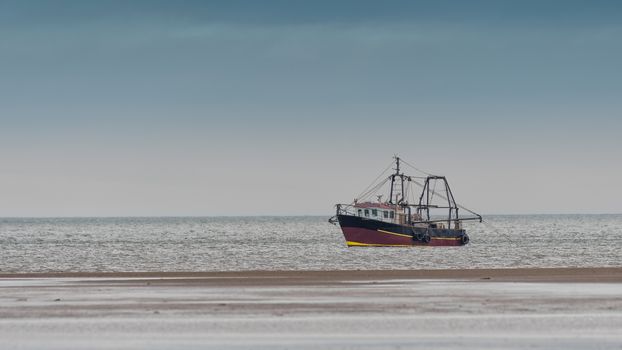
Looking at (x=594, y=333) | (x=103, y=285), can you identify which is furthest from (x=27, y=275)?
(x=594, y=333)

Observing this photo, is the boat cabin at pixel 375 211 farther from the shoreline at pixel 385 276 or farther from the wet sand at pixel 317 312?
the wet sand at pixel 317 312

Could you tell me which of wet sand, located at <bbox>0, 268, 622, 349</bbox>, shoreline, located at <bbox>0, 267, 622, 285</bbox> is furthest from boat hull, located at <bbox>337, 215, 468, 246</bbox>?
wet sand, located at <bbox>0, 268, 622, 349</bbox>

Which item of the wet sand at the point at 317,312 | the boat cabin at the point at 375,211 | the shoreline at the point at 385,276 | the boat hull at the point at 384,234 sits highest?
the boat cabin at the point at 375,211

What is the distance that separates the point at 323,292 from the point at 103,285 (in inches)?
394

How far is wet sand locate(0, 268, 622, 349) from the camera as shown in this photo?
789 inches

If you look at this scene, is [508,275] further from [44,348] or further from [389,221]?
[389,221]

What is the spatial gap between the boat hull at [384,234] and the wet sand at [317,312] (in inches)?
2699

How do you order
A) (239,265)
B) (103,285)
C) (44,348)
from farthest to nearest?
(239,265) < (103,285) < (44,348)

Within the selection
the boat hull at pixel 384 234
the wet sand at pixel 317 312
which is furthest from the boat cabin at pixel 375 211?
the wet sand at pixel 317 312

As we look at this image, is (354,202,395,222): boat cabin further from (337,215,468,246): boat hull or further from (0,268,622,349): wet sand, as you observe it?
(0,268,622,349): wet sand

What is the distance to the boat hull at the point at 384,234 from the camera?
11031 cm

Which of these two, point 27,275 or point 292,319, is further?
point 27,275

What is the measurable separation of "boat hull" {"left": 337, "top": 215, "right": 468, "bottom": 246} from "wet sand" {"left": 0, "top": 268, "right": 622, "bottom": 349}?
68558 millimetres

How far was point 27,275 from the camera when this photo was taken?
47906 mm
